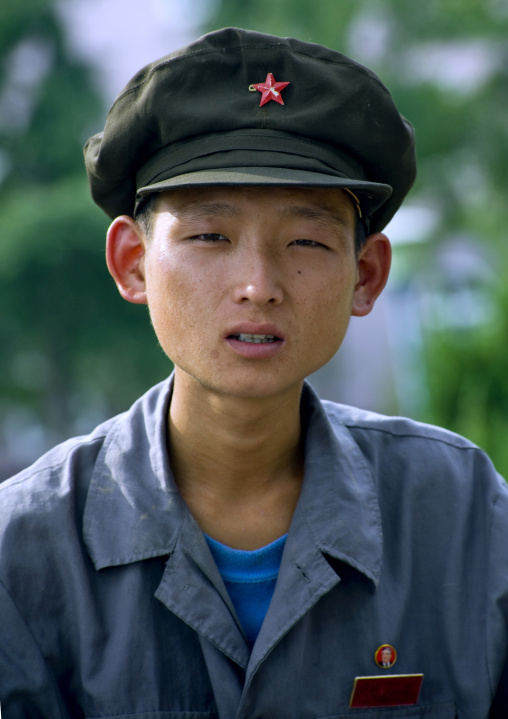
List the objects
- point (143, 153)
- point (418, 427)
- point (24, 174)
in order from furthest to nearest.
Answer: point (24, 174), point (418, 427), point (143, 153)

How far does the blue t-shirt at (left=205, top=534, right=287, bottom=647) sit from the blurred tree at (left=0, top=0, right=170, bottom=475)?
10.9m

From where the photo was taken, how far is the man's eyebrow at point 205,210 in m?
1.95

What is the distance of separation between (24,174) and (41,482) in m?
12.6

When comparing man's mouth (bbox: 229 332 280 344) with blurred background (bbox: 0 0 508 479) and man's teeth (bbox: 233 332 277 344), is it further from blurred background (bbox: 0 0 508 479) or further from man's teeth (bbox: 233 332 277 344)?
blurred background (bbox: 0 0 508 479)

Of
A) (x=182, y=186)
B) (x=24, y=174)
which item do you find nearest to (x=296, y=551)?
(x=182, y=186)

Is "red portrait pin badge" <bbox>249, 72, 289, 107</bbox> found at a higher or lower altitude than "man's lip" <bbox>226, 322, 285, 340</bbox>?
higher

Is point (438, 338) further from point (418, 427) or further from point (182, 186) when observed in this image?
point (182, 186)

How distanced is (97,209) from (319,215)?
437 inches

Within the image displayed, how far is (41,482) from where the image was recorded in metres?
2.12

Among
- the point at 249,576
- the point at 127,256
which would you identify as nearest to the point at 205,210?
the point at 127,256

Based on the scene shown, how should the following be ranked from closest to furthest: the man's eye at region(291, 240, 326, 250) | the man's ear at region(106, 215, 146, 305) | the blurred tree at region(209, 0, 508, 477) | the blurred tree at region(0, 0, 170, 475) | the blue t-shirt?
the man's eye at region(291, 240, 326, 250)
the blue t-shirt
the man's ear at region(106, 215, 146, 305)
the blurred tree at region(0, 0, 170, 475)
the blurred tree at region(209, 0, 508, 477)

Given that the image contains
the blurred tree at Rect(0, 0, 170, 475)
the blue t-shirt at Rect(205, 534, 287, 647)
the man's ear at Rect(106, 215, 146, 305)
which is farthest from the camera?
the blurred tree at Rect(0, 0, 170, 475)

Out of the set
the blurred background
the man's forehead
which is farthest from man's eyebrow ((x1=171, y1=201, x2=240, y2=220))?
the blurred background

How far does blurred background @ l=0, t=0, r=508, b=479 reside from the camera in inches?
512
